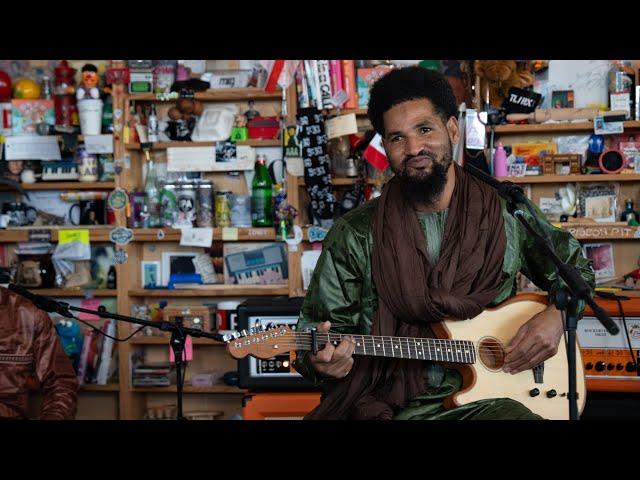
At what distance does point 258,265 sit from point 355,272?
84.2 inches

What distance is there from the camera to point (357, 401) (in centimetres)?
233

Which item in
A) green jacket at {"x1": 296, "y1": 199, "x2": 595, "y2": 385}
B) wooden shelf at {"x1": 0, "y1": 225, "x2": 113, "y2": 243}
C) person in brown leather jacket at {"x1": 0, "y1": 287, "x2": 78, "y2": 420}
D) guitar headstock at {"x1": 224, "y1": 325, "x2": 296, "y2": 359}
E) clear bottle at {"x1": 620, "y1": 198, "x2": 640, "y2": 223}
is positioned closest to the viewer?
guitar headstock at {"x1": 224, "y1": 325, "x2": 296, "y2": 359}

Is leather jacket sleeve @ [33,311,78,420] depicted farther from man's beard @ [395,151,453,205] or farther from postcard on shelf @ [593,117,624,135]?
postcard on shelf @ [593,117,624,135]

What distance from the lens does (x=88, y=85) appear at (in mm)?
4469

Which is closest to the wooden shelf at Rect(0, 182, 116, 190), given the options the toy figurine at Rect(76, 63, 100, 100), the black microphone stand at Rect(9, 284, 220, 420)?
the toy figurine at Rect(76, 63, 100, 100)

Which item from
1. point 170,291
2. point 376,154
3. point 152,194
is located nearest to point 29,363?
point 170,291

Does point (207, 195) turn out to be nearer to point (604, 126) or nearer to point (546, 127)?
point (546, 127)

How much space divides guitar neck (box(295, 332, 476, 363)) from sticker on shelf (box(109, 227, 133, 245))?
94.7 inches

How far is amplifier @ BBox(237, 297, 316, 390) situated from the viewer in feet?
11.0

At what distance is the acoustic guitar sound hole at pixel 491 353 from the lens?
2.34 metres

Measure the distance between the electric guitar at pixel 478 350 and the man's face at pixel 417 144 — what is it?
1.45 ft
